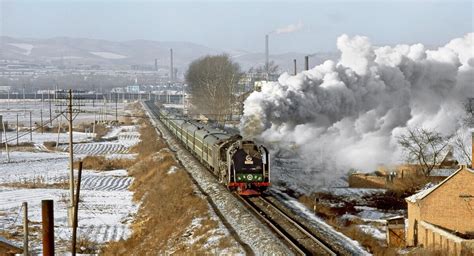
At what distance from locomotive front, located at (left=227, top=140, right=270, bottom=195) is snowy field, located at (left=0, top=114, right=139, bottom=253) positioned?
19.5ft

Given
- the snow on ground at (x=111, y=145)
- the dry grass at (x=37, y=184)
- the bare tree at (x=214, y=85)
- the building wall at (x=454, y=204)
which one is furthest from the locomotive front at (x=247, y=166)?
the bare tree at (x=214, y=85)

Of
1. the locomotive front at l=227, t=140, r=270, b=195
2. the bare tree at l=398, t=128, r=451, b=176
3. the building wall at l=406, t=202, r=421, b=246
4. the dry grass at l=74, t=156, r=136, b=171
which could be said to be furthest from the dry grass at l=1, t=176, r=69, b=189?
the bare tree at l=398, t=128, r=451, b=176

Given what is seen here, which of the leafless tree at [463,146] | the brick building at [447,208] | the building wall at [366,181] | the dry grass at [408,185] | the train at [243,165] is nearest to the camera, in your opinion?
the brick building at [447,208]

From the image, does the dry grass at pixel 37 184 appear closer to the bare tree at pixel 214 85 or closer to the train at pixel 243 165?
the train at pixel 243 165

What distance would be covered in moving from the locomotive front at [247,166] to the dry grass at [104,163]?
95.4 feet

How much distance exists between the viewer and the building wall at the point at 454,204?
32531mm

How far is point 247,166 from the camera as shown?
110 ft

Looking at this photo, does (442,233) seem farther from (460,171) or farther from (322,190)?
(322,190)

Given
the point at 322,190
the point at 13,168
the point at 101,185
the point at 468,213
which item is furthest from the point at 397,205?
the point at 13,168

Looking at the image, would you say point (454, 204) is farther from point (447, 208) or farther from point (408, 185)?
point (408, 185)

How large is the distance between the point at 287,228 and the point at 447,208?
10.5 metres

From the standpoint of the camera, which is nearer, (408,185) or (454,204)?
(454,204)

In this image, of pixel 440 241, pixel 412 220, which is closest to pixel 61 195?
pixel 412 220

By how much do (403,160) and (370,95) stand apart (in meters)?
19.2
